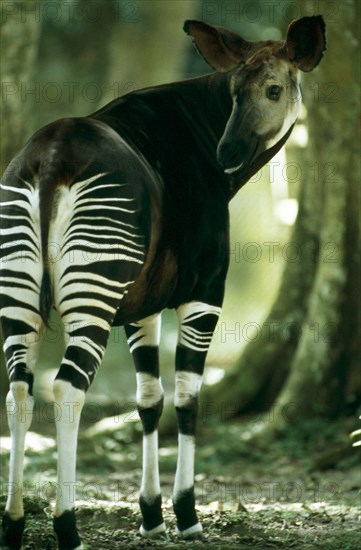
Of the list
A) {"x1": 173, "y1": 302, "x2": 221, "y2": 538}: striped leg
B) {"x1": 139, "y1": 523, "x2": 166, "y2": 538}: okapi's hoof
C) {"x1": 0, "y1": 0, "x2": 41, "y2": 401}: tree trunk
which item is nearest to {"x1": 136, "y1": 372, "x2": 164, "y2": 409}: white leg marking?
{"x1": 173, "y1": 302, "x2": 221, "y2": 538}: striped leg

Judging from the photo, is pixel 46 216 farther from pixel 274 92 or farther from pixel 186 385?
pixel 274 92

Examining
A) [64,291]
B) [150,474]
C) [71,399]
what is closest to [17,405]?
[71,399]

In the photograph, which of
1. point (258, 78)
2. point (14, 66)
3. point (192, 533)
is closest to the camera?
point (192, 533)

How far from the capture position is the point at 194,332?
16.1ft

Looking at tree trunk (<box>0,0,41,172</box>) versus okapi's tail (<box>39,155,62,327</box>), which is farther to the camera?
tree trunk (<box>0,0,41,172</box>)

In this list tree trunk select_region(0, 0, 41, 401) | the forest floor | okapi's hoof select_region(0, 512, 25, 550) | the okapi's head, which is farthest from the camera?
tree trunk select_region(0, 0, 41, 401)

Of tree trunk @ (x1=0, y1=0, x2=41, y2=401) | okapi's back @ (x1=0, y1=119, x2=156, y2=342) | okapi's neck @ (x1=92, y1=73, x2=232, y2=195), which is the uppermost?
tree trunk @ (x1=0, y1=0, x2=41, y2=401)

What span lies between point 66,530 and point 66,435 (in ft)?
1.38

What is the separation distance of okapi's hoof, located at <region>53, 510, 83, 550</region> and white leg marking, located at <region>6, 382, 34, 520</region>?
0.21 m

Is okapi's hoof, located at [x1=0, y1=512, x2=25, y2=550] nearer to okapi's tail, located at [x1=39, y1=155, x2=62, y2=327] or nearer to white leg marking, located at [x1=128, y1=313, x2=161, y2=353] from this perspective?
okapi's tail, located at [x1=39, y1=155, x2=62, y2=327]

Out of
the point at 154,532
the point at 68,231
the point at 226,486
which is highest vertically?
the point at 68,231

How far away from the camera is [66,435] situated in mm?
4016

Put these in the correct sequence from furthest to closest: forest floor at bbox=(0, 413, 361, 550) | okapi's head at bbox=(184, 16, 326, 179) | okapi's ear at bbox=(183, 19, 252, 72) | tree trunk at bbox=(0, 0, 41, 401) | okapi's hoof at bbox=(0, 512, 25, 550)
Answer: tree trunk at bbox=(0, 0, 41, 401) < okapi's ear at bbox=(183, 19, 252, 72) < okapi's head at bbox=(184, 16, 326, 179) < forest floor at bbox=(0, 413, 361, 550) < okapi's hoof at bbox=(0, 512, 25, 550)

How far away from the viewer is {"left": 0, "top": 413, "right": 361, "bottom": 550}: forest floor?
4.78 meters
